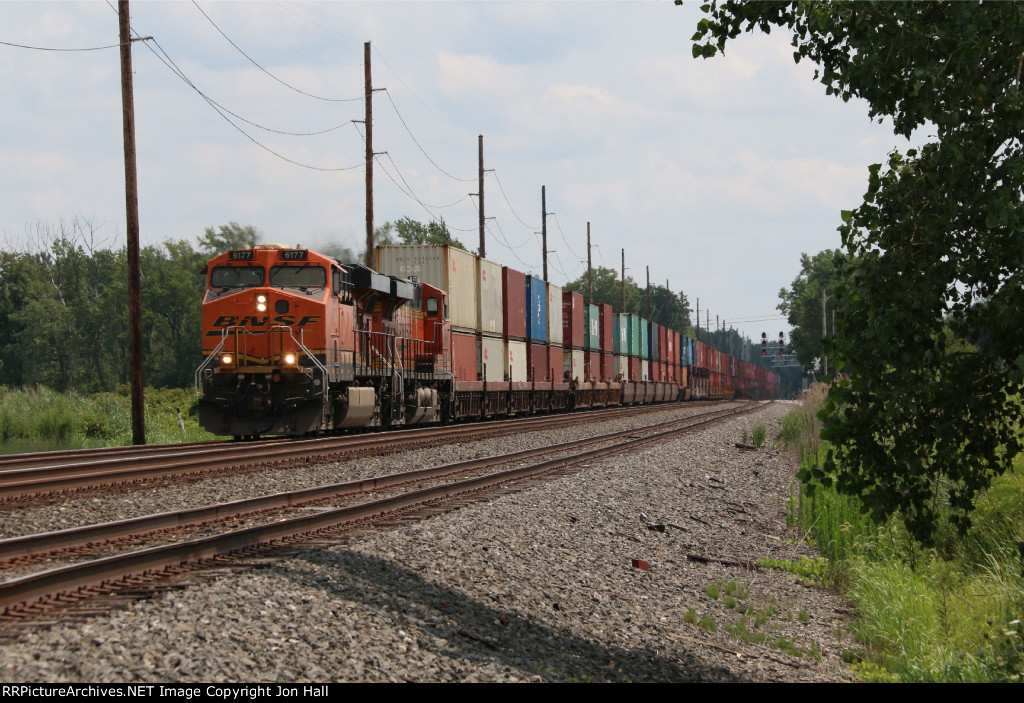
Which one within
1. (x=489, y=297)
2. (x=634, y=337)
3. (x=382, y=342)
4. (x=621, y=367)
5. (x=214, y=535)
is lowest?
(x=214, y=535)

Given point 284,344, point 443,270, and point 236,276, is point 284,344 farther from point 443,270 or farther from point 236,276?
point 443,270

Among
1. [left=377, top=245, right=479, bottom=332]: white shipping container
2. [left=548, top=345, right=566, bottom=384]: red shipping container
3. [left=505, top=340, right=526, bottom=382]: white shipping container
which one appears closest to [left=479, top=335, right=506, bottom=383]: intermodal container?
[left=505, top=340, right=526, bottom=382]: white shipping container

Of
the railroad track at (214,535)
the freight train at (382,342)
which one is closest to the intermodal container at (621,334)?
the freight train at (382,342)

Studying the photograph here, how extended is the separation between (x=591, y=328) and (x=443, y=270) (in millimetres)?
16072

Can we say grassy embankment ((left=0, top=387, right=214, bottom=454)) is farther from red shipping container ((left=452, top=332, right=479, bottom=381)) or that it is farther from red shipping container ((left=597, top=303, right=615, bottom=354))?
red shipping container ((left=597, top=303, right=615, bottom=354))

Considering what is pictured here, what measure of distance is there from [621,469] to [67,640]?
10339 millimetres

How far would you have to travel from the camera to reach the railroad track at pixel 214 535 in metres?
5.45

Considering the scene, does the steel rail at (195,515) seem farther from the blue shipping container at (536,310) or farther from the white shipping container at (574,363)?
the white shipping container at (574,363)

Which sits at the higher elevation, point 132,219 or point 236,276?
point 132,219

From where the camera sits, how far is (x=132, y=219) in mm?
18828

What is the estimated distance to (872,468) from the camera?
17.4 ft

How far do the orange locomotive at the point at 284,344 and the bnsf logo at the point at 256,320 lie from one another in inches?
0.7

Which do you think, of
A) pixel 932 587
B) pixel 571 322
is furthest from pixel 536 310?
pixel 932 587

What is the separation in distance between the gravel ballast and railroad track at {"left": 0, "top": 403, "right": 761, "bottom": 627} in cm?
44
